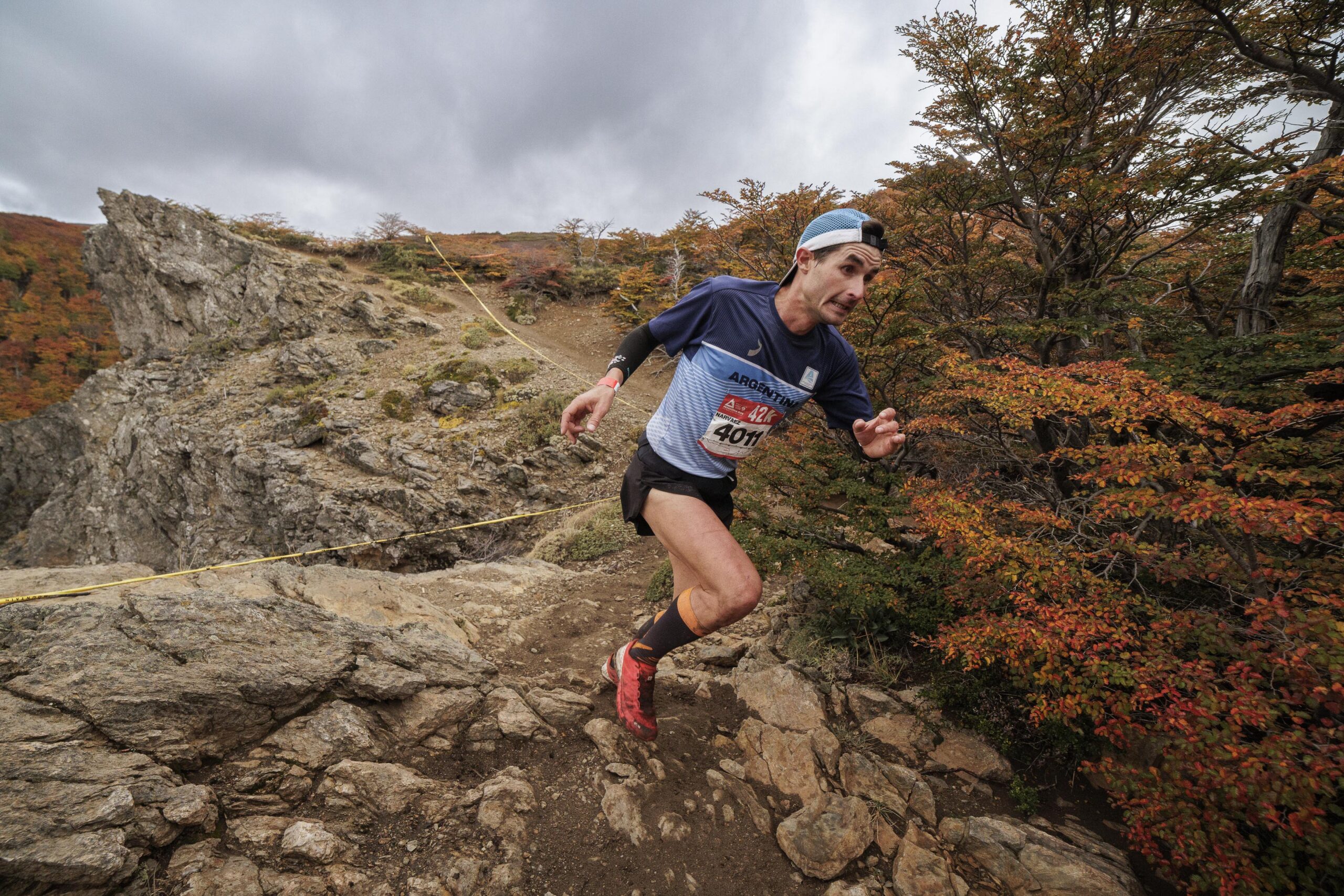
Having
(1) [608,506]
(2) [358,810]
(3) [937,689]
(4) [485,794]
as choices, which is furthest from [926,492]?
(1) [608,506]

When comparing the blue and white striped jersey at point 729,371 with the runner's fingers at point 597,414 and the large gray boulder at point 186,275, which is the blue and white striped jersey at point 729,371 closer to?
the runner's fingers at point 597,414

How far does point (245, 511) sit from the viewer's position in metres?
9.77

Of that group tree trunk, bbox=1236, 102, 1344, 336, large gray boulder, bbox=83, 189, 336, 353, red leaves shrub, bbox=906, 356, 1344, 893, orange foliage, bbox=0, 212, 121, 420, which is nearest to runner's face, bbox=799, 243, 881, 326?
red leaves shrub, bbox=906, 356, 1344, 893

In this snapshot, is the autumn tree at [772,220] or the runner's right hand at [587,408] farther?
the autumn tree at [772,220]

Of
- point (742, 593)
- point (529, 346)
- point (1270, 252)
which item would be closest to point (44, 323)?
point (529, 346)

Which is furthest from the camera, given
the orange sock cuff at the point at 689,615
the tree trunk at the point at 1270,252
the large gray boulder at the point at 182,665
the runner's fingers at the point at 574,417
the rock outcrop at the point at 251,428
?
the rock outcrop at the point at 251,428

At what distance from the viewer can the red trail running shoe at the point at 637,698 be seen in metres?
2.33

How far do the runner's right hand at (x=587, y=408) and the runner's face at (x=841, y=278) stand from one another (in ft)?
2.90

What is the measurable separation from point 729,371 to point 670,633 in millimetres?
1180

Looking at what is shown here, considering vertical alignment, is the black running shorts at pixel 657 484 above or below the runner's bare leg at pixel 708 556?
above

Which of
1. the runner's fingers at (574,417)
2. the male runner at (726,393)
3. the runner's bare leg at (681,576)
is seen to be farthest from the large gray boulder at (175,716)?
the runner's fingers at (574,417)

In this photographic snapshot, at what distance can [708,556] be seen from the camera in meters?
1.96

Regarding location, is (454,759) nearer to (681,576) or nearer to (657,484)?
(681,576)

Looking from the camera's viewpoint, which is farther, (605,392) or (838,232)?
(605,392)
